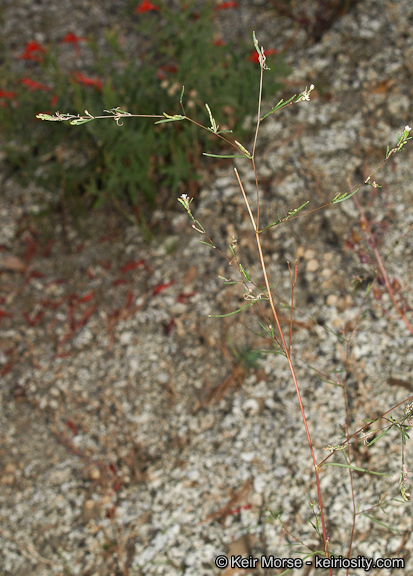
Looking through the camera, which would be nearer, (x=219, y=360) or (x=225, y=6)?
(x=219, y=360)

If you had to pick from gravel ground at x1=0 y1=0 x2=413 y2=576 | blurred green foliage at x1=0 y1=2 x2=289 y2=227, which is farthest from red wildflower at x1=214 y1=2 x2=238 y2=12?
blurred green foliage at x1=0 y1=2 x2=289 y2=227

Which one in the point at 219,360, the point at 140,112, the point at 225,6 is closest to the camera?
the point at 219,360

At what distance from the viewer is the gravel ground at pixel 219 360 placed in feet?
5.96

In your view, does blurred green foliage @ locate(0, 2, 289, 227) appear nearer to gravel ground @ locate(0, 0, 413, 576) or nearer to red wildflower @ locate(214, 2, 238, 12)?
gravel ground @ locate(0, 0, 413, 576)

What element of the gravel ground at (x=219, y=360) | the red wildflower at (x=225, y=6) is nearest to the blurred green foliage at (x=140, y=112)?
the gravel ground at (x=219, y=360)

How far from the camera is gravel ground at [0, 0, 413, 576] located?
5.96 ft

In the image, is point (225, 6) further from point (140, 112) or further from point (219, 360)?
point (219, 360)

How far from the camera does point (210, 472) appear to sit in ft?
6.46

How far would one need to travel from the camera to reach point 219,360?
2242mm

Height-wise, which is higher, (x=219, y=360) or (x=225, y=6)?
(x=225, y=6)

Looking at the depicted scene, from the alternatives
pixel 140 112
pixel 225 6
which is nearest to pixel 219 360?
pixel 140 112

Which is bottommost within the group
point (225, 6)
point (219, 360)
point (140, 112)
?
point (219, 360)

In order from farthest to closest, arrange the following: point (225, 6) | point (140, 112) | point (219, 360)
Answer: point (225, 6)
point (140, 112)
point (219, 360)

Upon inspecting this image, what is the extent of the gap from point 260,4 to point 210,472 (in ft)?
8.92
